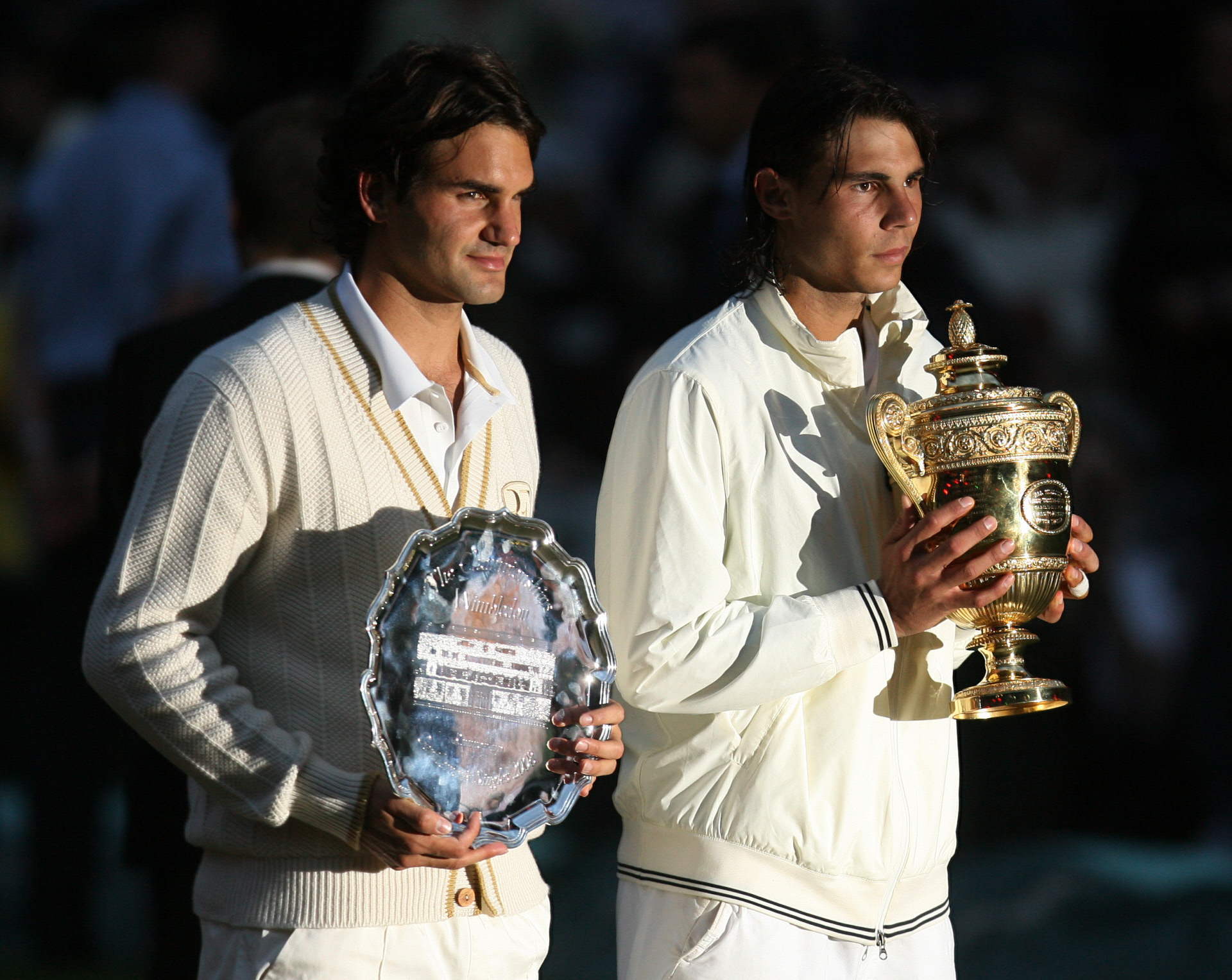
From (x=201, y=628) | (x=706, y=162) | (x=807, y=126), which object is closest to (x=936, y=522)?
(x=807, y=126)

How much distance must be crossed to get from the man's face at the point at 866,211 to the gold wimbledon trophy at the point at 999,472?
21 cm

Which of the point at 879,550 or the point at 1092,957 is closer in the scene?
the point at 879,550

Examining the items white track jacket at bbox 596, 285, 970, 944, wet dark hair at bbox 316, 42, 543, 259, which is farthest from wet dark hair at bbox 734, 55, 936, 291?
wet dark hair at bbox 316, 42, 543, 259

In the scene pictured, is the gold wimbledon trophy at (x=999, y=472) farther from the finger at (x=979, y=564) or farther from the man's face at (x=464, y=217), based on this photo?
the man's face at (x=464, y=217)

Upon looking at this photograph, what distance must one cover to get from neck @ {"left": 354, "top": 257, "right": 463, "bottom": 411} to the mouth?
9 cm

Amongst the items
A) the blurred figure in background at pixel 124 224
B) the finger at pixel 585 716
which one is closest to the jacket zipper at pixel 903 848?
the finger at pixel 585 716

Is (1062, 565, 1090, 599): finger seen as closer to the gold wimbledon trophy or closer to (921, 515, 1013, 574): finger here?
the gold wimbledon trophy

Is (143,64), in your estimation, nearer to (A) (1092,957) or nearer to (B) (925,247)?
(B) (925,247)

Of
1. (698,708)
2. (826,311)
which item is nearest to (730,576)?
(698,708)

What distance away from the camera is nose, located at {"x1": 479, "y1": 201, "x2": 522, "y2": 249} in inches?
87.4

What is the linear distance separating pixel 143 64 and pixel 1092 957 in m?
3.75

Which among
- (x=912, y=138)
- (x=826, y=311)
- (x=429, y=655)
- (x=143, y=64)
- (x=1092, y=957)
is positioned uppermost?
(x=143, y=64)

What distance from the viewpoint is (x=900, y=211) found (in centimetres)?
238

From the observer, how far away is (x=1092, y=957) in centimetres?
441
